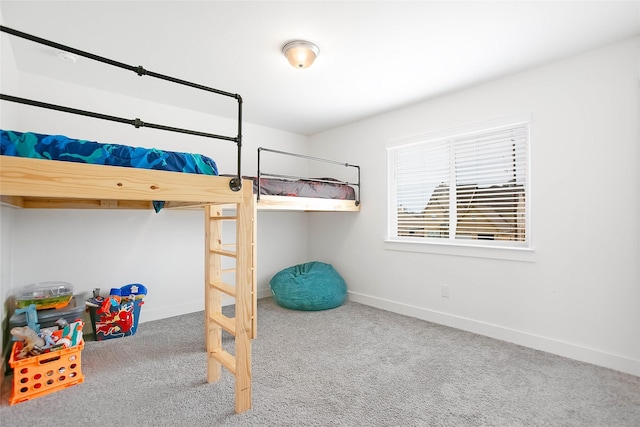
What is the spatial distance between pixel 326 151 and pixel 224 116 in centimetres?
136

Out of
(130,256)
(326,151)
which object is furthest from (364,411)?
(326,151)

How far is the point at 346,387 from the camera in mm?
1923

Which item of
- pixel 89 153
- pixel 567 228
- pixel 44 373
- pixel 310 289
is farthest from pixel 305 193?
pixel 44 373

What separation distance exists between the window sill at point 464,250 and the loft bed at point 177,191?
1.92 m

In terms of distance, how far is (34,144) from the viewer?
48.1 inches

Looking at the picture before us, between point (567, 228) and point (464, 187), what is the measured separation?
0.88 metres

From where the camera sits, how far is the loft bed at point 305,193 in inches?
113

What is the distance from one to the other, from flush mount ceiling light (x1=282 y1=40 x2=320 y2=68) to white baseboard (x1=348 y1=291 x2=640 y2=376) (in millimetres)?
2520

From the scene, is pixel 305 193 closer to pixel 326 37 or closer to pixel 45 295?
pixel 326 37

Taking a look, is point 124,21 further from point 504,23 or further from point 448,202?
point 448,202

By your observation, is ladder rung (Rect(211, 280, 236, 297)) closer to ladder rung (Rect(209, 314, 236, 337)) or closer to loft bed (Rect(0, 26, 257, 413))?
loft bed (Rect(0, 26, 257, 413))

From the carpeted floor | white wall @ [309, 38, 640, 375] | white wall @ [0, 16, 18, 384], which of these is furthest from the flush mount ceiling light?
the carpeted floor

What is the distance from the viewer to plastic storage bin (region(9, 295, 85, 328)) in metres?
2.15

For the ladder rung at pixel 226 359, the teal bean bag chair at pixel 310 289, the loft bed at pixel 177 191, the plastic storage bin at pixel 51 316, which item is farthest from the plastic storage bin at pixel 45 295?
the teal bean bag chair at pixel 310 289
